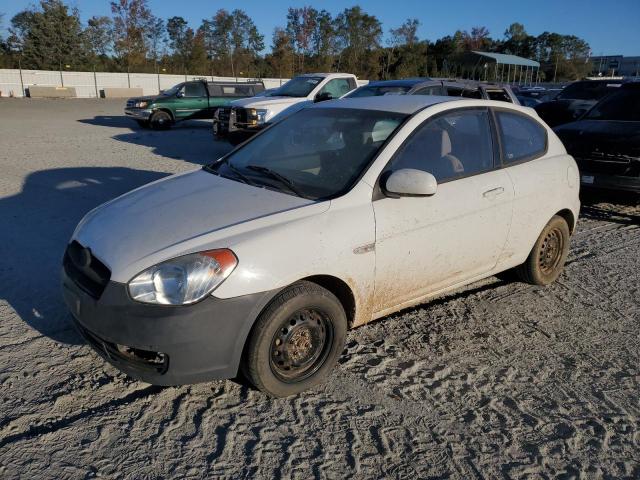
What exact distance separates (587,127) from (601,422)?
6264mm

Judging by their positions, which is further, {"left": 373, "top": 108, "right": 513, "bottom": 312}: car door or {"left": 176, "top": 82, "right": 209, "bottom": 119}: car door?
{"left": 176, "top": 82, "right": 209, "bottom": 119}: car door

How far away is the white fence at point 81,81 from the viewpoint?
40.8 m

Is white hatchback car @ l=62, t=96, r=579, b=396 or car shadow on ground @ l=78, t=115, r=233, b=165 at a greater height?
white hatchback car @ l=62, t=96, r=579, b=396

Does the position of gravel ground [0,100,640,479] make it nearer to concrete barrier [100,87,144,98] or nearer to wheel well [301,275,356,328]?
wheel well [301,275,356,328]

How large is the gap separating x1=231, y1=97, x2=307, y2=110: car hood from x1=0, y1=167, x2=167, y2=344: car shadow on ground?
3.53 meters

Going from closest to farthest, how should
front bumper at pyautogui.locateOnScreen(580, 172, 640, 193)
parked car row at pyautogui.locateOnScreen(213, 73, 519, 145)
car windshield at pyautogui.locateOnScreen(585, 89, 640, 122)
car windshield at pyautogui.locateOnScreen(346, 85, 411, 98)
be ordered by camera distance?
front bumper at pyautogui.locateOnScreen(580, 172, 640, 193)
car windshield at pyautogui.locateOnScreen(585, 89, 640, 122)
parked car row at pyautogui.locateOnScreen(213, 73, 519, 145)
car windshield at pyautogui.locateOnScreen(346, 85, 411, 98)

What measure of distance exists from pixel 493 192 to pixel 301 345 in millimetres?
1933

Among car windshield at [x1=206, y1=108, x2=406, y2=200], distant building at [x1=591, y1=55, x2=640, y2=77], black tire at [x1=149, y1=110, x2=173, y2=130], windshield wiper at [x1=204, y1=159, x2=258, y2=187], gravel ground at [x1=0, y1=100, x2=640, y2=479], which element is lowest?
gravel ground at [x1=0, y1=100, x2=640, y2=479]

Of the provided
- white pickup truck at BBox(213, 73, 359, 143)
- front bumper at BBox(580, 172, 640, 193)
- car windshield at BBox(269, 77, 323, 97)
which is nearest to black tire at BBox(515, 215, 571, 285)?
front bumper at BBox(580, 172, 640, 193)

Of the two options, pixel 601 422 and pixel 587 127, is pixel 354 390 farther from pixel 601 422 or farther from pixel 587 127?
pixel 587 127

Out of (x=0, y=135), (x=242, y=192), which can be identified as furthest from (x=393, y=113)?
(x=0, y=135)

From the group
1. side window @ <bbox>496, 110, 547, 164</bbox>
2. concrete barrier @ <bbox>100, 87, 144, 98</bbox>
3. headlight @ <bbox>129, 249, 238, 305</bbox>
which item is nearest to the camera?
headlight @ <bbox>129, 249, 238, 305</bbox>

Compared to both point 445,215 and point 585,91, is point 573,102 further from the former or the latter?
point 445,215

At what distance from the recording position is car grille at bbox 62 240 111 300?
114 inches
